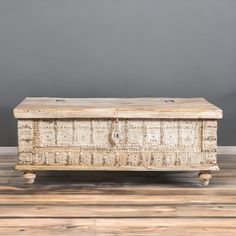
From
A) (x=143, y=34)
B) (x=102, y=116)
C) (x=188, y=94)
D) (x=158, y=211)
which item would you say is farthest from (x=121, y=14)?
(x=158, y=211)

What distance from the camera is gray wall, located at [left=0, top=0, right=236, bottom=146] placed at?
296 cm

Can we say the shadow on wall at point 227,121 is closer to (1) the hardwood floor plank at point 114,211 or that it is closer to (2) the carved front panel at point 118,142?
(2) the carved front panel at point 118,142

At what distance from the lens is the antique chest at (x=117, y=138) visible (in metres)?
2.36

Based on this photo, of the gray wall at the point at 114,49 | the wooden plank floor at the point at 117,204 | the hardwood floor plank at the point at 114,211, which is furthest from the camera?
the gray wall at the point at 114,49

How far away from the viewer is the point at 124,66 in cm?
301

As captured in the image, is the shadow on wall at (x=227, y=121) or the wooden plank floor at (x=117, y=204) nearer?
the wooden plank floor at (x=117, y=204)

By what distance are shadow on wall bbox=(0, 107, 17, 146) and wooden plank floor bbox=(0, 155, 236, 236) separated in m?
0.36

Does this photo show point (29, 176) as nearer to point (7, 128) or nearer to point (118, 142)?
point (118, 142)

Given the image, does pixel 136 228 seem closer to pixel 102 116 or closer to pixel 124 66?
pixel 102 116

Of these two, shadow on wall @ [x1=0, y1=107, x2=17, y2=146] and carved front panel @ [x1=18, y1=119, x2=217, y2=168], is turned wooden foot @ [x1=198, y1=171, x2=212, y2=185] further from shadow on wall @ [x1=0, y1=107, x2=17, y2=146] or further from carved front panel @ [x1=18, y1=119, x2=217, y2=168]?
shadow on wall @ [x1=0, y1=107, x2=17, y2=146]

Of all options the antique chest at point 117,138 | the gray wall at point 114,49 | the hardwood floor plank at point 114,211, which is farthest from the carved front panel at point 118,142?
the gray wall at point 114,49

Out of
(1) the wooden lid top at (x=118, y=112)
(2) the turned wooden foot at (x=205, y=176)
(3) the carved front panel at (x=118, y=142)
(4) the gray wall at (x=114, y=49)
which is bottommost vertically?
(2) the turned wooden foot at (x=205, y=176)

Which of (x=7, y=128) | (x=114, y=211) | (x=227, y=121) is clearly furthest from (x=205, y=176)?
(x=7, y=128)

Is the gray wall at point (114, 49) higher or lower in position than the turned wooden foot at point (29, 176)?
higher
